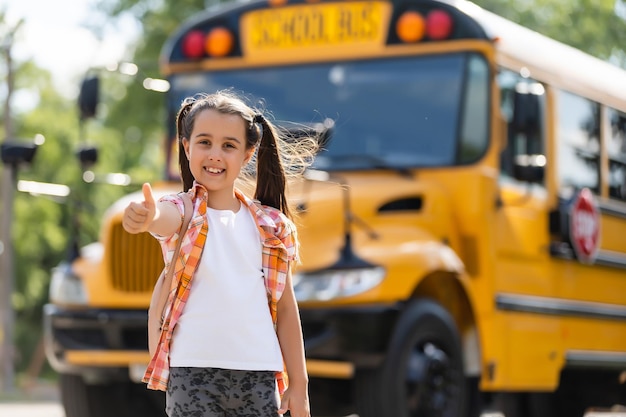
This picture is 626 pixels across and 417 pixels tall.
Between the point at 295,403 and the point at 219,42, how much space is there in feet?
15.9

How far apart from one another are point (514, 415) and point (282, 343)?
5.11m

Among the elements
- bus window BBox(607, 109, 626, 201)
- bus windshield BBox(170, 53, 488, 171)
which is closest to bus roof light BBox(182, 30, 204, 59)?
bus windshield BBox(170, 53, 488, 171)

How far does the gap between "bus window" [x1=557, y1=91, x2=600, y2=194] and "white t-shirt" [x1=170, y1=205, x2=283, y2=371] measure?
16.2 feet

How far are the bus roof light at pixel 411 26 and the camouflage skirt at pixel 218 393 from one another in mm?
4364

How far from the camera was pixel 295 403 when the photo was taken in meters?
3.90

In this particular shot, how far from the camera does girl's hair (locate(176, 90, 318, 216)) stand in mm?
3910

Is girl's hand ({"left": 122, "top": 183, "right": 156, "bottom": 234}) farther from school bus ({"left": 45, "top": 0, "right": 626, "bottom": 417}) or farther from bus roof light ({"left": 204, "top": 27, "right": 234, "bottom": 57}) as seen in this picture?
bus roof light ({"left": 204, "top": 27, "right": 234, "bottom": 57})

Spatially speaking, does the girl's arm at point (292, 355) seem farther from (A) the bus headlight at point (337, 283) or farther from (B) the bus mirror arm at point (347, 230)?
(A) the bus headlight at point (337, 283)

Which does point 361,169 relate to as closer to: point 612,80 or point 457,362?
point 457,362

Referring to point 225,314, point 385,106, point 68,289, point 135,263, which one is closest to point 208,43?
point 385,106

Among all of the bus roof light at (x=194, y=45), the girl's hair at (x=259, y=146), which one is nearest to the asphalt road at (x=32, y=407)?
the bus roof light at (x=194, y=45)

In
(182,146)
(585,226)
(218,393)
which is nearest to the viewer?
(218,393)

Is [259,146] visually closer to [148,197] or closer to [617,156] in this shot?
[148,197]

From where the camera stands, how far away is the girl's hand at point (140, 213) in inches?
137
